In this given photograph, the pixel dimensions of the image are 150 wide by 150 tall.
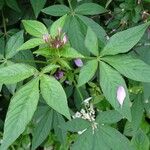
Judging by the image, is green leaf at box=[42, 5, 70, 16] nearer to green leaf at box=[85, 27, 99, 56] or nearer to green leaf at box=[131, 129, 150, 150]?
green leaf at box=[85, 27, 99, 56]

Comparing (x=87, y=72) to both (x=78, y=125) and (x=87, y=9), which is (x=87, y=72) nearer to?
(x=78, y=125)

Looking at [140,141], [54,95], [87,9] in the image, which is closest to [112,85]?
[54,95]

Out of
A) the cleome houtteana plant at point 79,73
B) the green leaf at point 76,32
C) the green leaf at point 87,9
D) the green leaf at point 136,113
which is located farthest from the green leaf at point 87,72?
the green leaf at point 136,113

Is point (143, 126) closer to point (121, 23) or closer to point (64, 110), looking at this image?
point (121, 23)

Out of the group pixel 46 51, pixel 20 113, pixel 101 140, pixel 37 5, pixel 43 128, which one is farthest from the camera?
pixel 43 128

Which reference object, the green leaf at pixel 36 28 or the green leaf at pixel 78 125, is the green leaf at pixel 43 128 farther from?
the green leaf at pixel 36 28

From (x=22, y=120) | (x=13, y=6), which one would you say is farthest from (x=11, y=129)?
(x=13, y=6)

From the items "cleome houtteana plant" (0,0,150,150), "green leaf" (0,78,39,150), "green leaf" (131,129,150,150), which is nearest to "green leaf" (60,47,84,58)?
"cleome houtteana plant" (0,0,150,150)
